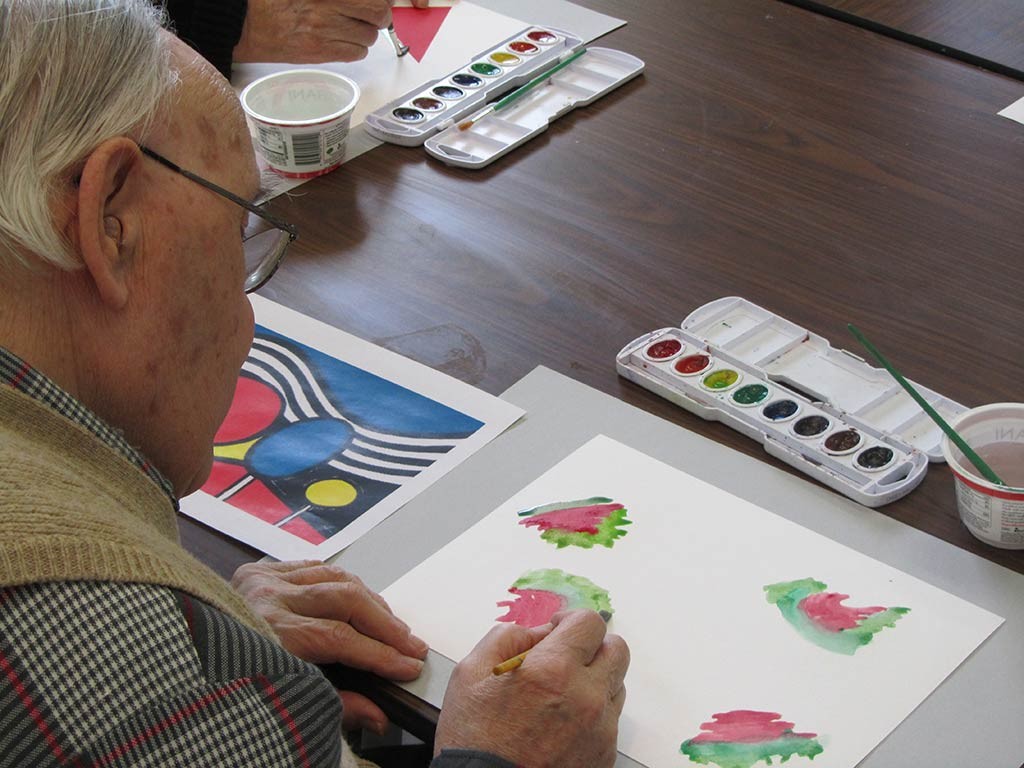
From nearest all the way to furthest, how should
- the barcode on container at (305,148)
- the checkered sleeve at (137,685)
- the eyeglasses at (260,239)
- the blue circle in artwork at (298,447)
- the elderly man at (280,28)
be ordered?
the checkered sleeve at (137,685) → the eyeglasses at (260,239) → the blue circle in artwork at (298,447) → the barcode on container at (305,148) → the elderly man at (280,28)

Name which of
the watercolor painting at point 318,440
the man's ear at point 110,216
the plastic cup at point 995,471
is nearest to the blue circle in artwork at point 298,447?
the watercolor painting at point 318,440

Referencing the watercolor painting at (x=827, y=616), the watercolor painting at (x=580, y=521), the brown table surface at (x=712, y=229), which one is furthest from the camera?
the brown table surface at (x=712, y=229)

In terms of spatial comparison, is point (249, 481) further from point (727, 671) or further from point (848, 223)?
point (848, 223)

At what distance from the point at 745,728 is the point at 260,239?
0.60m

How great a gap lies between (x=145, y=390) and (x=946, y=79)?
1369 mm

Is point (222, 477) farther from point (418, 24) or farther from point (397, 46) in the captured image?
point (418, 24)

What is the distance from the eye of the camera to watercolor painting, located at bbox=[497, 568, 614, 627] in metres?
1.17

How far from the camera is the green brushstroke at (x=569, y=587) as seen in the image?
1.18 meters

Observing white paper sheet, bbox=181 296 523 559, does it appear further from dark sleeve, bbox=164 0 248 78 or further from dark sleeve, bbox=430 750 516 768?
dark sleeve, bbox=164 0 248 78

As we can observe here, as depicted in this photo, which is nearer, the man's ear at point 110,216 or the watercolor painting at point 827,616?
the man's ear at point 110,216

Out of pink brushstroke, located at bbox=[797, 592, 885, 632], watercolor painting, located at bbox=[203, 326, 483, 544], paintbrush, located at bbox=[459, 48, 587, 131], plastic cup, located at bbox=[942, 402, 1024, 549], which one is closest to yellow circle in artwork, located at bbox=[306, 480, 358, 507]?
watercolor painting, located at bbox=[203, 326, 483, 544]

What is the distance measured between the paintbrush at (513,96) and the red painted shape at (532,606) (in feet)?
2.72

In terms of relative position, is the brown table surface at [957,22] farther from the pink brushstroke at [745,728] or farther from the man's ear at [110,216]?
the man's ear at [110,216]

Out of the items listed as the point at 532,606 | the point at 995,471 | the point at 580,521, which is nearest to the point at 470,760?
the point at 532,606
